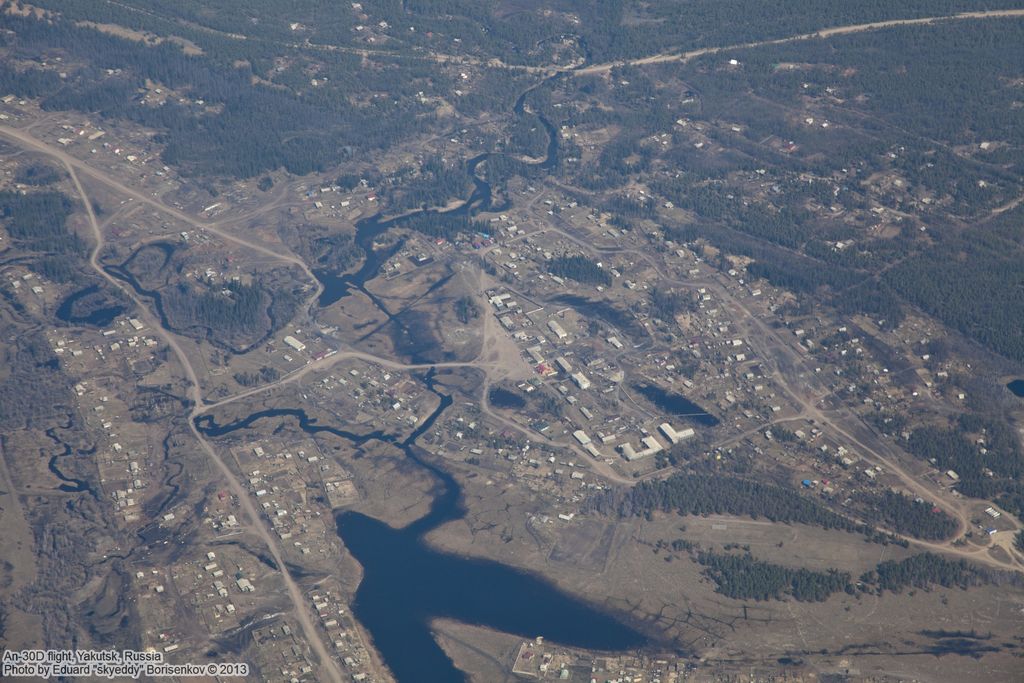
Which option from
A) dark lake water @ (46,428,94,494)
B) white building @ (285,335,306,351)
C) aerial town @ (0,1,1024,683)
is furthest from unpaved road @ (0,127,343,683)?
dark lake water @ (46,428,94,494)

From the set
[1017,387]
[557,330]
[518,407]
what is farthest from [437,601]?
[1017,387]

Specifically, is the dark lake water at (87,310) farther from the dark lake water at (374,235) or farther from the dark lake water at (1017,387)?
the dark lake water at (1017,387)

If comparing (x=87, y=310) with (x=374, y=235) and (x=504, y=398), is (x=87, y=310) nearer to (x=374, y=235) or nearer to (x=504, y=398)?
(x=374, y=235)

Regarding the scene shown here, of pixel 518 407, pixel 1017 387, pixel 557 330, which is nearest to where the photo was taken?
pixel 1017 387

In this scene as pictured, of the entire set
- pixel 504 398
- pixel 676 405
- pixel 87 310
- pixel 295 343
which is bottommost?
pixel 87 310

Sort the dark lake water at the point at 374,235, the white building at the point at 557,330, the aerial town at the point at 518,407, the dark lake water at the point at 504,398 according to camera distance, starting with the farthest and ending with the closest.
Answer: the dark lake water at the point at 374,235
the white building at the point at 557,330
the dark lake water at the point at 504,398
the aerial town at the point at 518,407

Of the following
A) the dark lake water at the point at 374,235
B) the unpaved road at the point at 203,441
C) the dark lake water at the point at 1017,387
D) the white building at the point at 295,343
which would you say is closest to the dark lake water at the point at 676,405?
the dark lake water at the point at 1017,387

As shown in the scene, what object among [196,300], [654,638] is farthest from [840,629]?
[196,300]
